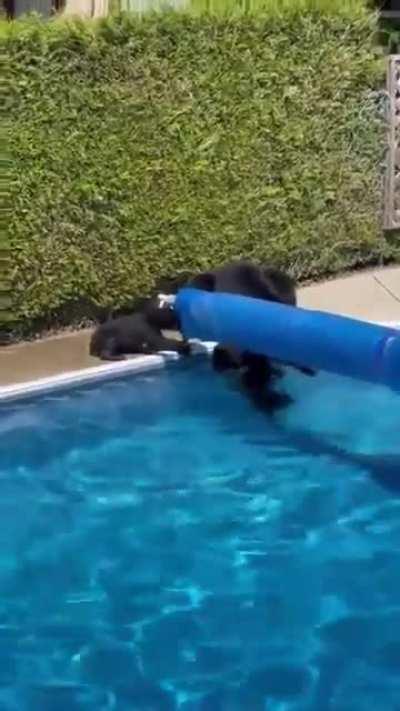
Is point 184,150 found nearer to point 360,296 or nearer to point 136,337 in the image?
point 136,337

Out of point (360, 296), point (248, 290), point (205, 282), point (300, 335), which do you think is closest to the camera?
point (300, 335)

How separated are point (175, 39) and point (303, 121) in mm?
1621

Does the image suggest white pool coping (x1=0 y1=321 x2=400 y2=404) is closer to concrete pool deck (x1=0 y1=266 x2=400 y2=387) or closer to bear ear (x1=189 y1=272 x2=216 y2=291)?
concrete pool deck (x1=0 y1=266 x2=400 y2=387)

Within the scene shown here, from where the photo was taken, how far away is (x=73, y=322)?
11211mm

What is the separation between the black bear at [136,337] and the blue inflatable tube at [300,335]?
49cm

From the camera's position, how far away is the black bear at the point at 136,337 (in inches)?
417

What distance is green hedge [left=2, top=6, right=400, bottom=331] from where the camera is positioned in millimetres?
10562

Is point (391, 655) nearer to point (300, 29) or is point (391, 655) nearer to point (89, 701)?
point (89, 701)

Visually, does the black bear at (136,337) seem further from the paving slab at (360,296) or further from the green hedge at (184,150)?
the paving slab at (360,296)

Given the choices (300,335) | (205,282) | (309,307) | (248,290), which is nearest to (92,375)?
(205,282)

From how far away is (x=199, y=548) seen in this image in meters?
7.84

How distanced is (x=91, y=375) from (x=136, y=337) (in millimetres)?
655

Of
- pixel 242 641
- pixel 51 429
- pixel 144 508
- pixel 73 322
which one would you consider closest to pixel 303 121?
pixel 73 322

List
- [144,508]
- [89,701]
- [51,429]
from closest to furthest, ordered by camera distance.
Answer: [89,701], [144,508], [51,429]
